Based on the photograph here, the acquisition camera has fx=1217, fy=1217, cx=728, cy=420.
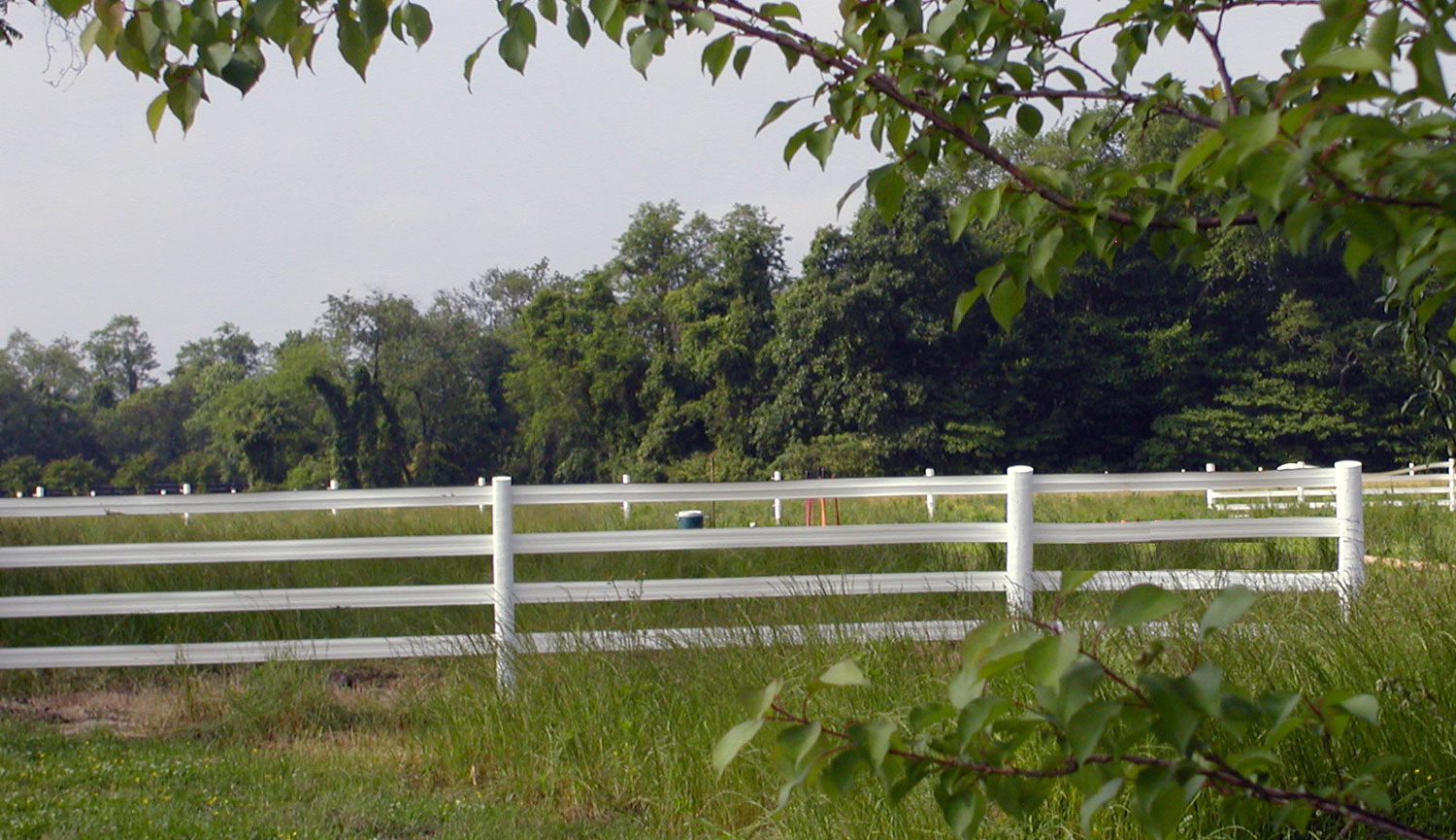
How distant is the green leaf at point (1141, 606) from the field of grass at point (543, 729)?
223cm

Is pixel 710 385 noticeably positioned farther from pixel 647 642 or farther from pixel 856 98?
pixel 856 98

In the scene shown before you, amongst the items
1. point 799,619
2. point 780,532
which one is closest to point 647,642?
point 799,619

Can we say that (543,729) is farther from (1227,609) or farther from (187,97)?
(1227,609)

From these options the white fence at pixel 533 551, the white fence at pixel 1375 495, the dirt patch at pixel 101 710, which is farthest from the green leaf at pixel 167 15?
the white fence at pixel 1375 495

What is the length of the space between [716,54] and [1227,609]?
1.24m

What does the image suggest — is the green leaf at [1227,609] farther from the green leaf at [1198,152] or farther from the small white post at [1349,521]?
the small white post at [1349,521]

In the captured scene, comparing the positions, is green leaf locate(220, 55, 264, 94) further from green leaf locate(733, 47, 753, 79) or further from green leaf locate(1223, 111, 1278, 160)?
green leaf locate(1223, 111, 1278, 160)

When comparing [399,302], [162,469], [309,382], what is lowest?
[162,469]

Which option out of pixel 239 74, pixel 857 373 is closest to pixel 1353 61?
pixel 239 74

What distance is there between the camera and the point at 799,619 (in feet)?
18.7

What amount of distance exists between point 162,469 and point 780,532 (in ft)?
259

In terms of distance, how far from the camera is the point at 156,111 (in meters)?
1.66

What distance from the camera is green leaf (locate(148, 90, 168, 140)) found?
65.4 inches

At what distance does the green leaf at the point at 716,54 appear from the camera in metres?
1.95
